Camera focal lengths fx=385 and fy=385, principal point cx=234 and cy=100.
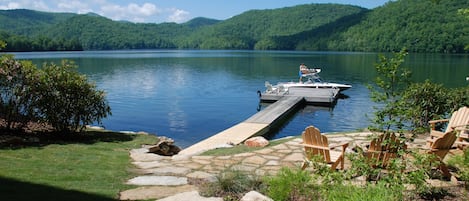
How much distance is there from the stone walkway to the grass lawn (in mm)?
241

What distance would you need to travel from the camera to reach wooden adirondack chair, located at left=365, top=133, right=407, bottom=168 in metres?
4.73

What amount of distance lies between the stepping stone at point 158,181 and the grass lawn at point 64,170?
6.7 inches

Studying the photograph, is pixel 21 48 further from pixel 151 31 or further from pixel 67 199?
pixel 67 199

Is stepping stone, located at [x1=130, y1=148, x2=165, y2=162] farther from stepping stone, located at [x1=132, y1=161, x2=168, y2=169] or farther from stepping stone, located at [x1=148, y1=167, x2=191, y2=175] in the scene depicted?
stepping stone, located at [x1=148, y1=167, x2=191, y2=175]

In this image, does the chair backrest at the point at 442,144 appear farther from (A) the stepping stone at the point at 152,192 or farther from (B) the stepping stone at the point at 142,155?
(B) the stepping stone at the point at 142,155

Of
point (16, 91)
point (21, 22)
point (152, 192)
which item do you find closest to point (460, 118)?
point (152, 192)

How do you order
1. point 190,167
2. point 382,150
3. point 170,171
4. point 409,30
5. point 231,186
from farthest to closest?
point 409,30, point 190,167, point 170,171, point 382,150, point 231,186

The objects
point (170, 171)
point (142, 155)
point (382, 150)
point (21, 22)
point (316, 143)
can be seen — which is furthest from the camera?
point (21, 22)

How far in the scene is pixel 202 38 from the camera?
17112 centimetres

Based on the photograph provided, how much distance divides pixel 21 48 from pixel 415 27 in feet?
340

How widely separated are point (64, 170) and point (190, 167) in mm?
1760

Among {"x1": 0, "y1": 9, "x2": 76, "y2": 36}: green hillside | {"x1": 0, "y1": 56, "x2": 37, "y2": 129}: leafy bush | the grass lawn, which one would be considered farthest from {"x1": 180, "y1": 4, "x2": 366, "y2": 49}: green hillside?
the grass lawn

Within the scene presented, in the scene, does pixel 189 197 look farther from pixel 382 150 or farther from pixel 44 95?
pixel 44 95

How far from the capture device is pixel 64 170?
5297 millimetres
